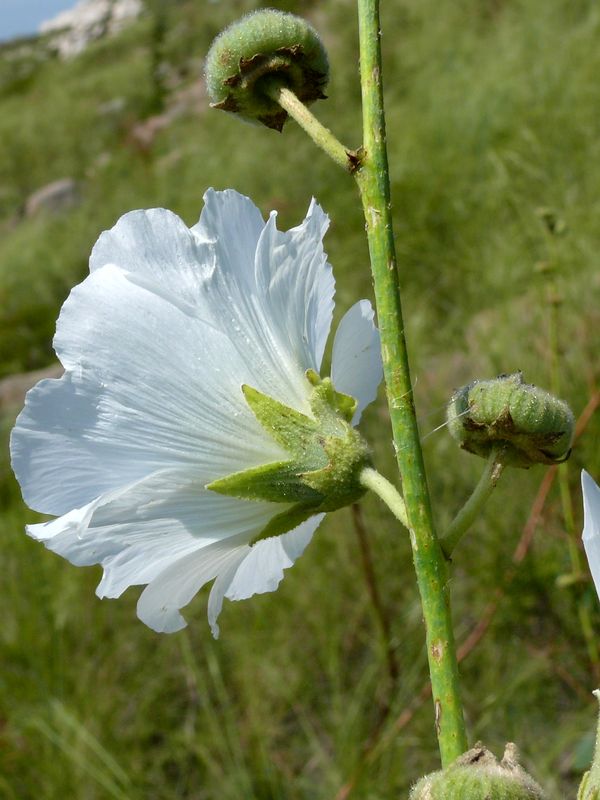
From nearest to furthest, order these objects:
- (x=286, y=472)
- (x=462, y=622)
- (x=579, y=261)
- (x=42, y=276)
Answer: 1. (x=286, y=472)
2. (x=462, y=622)
3. (x=579, y=261)
4. (x=42, y=276)

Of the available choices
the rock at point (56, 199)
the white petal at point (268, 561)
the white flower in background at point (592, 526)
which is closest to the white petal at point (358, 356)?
the white petal at point (268, 561)

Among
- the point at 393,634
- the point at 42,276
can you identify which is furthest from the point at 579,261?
the point at 42,276

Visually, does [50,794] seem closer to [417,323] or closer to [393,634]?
[393,634]

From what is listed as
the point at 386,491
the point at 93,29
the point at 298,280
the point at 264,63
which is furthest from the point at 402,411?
the point at 93,29

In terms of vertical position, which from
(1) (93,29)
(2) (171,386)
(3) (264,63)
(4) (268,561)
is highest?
(1) (93,29)

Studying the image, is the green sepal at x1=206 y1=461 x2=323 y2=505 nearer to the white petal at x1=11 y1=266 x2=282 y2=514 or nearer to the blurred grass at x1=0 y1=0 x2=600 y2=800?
the white petal at x1=11 y1=266 x2=282 y2=514

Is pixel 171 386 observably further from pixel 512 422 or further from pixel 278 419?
pixel 512 422
